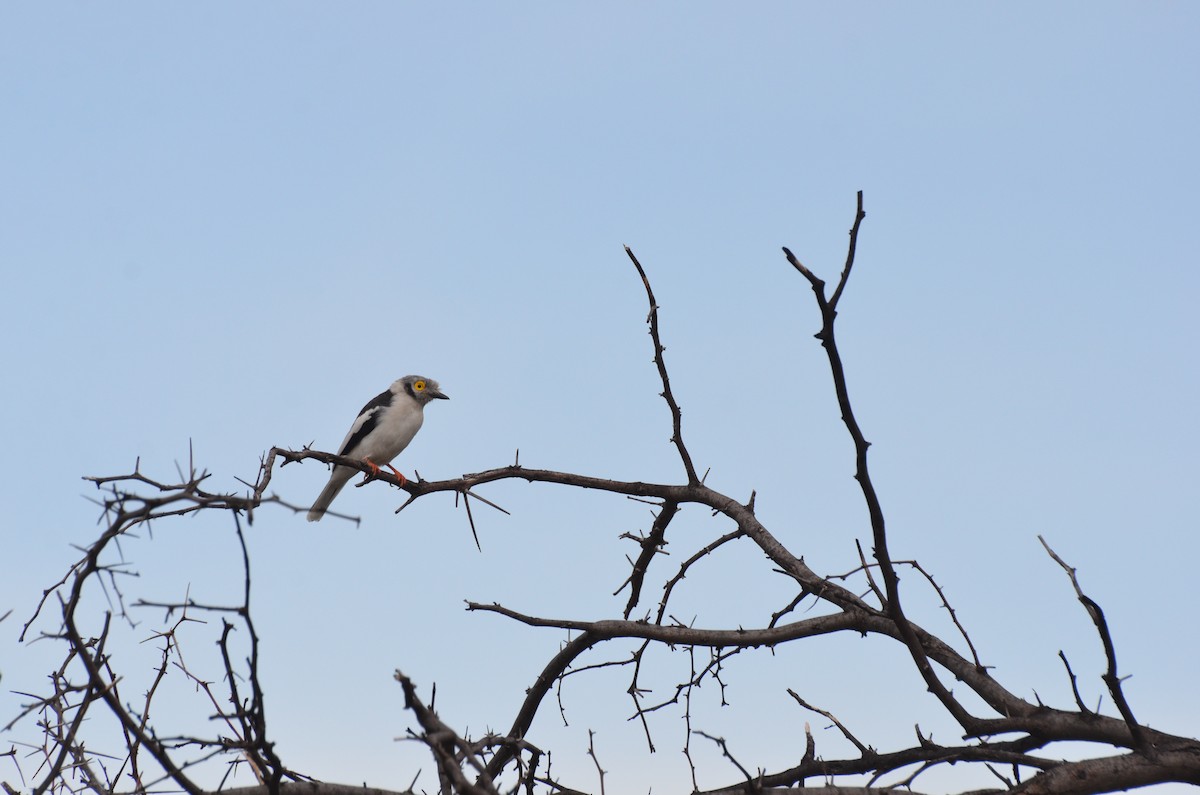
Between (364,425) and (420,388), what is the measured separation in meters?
0.99

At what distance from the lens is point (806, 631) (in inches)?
193

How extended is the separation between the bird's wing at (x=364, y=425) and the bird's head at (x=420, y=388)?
1.18ft

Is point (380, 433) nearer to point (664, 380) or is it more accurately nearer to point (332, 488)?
point (332, 488)

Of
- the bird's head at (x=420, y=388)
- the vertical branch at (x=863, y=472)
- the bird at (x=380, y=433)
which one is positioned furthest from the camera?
the bird's head at (x=420, y=388)

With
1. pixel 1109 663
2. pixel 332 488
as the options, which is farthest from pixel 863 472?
pixel 332 488

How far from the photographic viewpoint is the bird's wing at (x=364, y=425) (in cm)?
991

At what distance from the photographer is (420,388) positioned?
10781mm

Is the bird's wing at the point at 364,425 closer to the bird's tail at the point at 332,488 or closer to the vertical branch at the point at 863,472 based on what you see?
the bird's tail at the point at 332,488

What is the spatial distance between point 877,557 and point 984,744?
3.45ft

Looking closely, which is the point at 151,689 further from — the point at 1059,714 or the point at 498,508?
the point at 1059,714

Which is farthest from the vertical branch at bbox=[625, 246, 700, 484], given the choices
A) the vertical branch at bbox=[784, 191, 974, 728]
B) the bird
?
the bird

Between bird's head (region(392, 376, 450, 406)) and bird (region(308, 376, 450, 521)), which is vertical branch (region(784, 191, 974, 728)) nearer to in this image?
bird (region(308, 376, 450, 521))

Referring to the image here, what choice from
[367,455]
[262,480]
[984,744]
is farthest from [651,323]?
[367,455]

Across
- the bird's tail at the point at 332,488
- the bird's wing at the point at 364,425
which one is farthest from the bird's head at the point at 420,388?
the bird's tail at the point at 332,488
